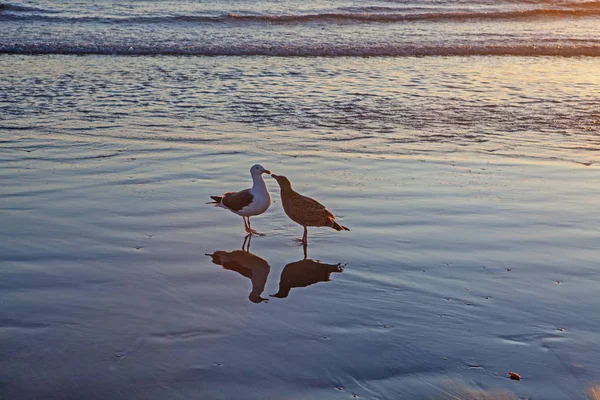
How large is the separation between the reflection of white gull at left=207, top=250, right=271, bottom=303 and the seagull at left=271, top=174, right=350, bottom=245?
23.0 inches

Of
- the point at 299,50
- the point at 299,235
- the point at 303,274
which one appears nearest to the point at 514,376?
the point at 303,274

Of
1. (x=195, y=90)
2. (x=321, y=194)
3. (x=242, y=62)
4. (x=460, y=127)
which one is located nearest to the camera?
(x=321, y=194)

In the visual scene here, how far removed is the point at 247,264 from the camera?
243 inches

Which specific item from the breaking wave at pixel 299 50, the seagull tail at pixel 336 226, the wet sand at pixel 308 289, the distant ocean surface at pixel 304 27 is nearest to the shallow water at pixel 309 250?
the wet sand at pixel 308 289

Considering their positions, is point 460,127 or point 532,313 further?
point 460,127

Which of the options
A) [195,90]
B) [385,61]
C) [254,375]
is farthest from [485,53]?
[254,375]

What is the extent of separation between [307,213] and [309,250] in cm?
33

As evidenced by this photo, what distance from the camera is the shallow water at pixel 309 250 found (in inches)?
170

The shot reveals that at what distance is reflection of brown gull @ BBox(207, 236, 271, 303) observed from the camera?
5.80m

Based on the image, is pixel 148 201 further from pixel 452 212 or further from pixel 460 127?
pixel 460 127

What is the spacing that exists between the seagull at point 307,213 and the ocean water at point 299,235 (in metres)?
0.25

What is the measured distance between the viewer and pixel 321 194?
26.2ft

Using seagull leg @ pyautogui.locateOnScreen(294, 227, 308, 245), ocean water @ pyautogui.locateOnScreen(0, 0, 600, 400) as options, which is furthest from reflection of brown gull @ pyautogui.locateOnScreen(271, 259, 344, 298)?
seagull leg @ pyautogui.locateOnScreen(294, 227, 308, 245)

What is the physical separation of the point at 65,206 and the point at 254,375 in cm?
388
